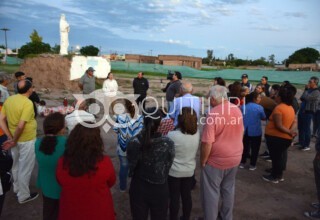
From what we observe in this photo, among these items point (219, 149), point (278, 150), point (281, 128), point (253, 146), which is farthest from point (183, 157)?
point (253, 146)

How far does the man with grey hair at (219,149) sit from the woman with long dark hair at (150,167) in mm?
643

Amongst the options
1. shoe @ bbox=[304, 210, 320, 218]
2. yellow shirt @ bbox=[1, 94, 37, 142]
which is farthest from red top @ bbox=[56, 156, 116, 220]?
shoe @ bbox=[304, 210, 320, 218]

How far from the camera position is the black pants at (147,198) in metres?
2.67

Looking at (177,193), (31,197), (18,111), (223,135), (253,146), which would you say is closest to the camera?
(223,135)

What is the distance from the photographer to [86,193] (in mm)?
2189

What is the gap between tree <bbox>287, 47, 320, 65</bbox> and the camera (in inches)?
2457

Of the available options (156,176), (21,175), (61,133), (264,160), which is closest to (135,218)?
(156,176)

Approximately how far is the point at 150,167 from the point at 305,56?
2894 inches

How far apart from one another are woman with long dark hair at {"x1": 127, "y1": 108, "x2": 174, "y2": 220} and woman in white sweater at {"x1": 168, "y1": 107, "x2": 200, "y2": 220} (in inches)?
14.8

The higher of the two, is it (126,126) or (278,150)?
(126,126)

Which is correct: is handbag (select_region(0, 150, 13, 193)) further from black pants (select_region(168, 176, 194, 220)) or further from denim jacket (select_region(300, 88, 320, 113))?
denim jacket (select_region(300, 88, 320, 113))

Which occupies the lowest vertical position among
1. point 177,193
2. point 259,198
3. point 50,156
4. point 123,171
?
point 259,198

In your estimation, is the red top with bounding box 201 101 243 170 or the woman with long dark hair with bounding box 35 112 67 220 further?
the red top with bounding box 201 101 243 170

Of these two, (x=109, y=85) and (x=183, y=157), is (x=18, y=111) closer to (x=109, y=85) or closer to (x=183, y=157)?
(x=183, y=157)
